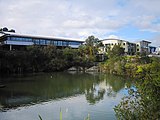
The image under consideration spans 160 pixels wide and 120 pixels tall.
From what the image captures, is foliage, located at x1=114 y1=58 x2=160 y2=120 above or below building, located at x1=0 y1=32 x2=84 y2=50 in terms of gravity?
below

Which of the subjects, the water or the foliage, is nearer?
the foliage

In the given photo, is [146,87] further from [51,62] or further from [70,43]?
[70,43]

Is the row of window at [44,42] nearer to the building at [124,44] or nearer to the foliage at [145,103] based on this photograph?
the building at [124,44]

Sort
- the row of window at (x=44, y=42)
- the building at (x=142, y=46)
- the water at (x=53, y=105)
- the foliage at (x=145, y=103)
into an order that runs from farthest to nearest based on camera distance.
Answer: the building at (x=142, y=46) → the row of window at (x=44, y=42) → the water at (x=53, y=105) → the foliage at (x=145, y=103)

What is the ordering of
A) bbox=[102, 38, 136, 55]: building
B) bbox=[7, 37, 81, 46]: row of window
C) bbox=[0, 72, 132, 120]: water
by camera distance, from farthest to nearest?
bbox=[102, 38, 136, 55]: building → bbox=[7, 37, 81, 46]: row of window → bbox=[0, 72, 132, 120]: water

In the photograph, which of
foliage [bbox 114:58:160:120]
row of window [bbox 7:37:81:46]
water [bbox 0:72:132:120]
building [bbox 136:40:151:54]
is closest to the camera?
foliage [bbox 114:58:160:120]

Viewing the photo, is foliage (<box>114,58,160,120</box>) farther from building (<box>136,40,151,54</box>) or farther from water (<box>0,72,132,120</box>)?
building (<box>136,40,151,54</box>)

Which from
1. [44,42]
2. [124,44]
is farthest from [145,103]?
[124,44]

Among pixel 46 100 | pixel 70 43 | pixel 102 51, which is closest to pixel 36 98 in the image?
pixel 46 100

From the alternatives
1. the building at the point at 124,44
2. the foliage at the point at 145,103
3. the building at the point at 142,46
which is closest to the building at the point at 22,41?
the building at the point at 124,44

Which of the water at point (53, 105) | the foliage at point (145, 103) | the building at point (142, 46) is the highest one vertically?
the building at point (142, 46)

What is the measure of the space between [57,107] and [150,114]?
42.5 ft

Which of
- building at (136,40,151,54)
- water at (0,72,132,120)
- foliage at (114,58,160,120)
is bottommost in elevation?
water at (0,72,132,120)

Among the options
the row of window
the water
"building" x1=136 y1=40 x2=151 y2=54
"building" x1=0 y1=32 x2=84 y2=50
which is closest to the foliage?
the water
